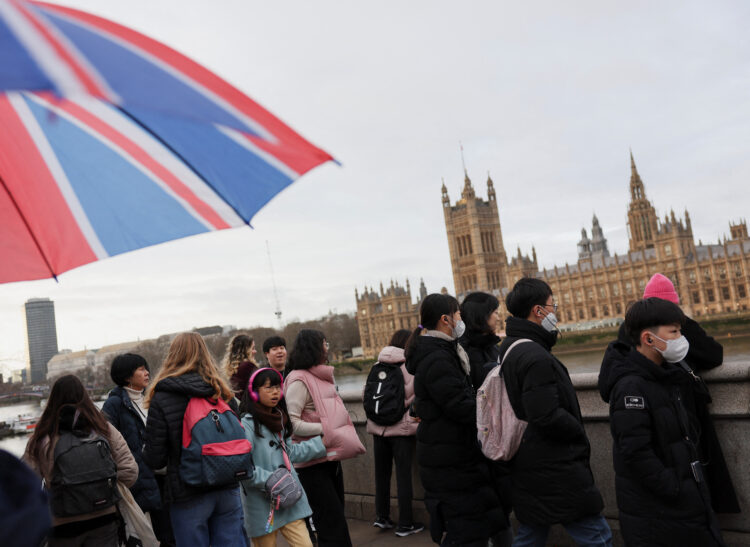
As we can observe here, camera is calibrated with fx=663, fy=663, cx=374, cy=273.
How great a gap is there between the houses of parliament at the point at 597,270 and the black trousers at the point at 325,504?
5723 centimetres

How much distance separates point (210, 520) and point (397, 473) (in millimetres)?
1648

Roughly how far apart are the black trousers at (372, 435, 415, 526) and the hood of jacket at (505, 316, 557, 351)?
6.20 ft

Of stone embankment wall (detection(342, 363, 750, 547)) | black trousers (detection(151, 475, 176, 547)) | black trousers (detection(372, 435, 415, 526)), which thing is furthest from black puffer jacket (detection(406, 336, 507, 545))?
black trousers (detection(151, 475, 176, 547))

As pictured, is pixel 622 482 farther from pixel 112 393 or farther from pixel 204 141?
pixel 112 393

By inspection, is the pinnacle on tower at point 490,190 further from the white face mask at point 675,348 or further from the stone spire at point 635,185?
the white face mask at point 675,348

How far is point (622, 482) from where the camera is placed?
2766 millimetres

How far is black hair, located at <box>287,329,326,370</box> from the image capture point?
392cm

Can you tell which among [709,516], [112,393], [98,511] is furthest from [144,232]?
[112,393]

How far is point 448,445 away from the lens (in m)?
3.15

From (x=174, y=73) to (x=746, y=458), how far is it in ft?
10.7

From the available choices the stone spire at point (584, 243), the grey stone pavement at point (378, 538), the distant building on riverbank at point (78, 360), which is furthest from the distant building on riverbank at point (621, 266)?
the distant building on riverbank at point (78, 360)

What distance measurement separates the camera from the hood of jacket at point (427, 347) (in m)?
3.22

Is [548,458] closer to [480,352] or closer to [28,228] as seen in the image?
[480,352]

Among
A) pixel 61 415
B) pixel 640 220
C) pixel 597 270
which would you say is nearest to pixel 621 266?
pixel 597 270
